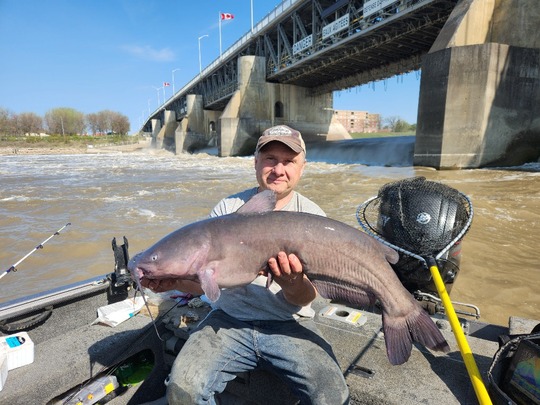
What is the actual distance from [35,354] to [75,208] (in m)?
9.96

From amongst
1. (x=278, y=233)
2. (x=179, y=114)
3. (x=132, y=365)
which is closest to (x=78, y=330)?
(x=132, y=365)

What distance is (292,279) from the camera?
1969 millimetres

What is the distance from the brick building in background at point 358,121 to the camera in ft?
445

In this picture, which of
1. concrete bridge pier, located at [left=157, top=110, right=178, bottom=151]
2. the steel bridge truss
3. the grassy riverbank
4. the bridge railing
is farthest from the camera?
the grassy riverbank

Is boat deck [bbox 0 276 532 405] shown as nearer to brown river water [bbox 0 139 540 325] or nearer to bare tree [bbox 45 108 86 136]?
brown river water [bbox 0 139 540 325]

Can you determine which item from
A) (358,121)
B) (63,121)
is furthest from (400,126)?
(63,121)

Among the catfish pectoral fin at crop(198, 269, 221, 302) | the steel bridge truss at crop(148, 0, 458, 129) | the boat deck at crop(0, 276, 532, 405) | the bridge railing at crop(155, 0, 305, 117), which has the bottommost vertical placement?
the boat deck at crop(0, 276, 532, 405)

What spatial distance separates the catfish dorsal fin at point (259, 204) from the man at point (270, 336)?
31 centimetres

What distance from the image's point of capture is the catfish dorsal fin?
2053 mm

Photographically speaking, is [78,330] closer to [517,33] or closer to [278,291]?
[278,291]

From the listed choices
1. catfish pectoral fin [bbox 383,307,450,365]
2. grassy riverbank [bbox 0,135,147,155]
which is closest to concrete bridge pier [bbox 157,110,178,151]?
grassy riverbank [bbox 0,135,147,155]

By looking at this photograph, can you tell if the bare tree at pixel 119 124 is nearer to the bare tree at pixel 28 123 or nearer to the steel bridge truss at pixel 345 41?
the bare tree at pixel 28 123

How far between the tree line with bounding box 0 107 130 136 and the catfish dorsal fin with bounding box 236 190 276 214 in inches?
4052

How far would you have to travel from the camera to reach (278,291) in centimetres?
223
